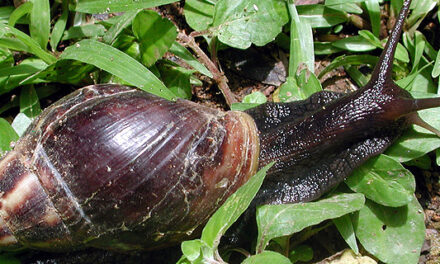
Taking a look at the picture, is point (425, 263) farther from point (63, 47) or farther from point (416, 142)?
point (63, 47)

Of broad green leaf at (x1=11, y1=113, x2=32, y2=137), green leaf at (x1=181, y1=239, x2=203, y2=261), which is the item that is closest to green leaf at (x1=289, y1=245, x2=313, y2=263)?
green leaf at (x1=181, y1=239, x2=203, y2=261)

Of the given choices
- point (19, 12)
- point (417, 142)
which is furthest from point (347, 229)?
point (19, 12)

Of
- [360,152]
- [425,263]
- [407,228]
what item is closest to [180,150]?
[360,152]

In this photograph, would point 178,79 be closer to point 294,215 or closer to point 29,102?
point 29,102

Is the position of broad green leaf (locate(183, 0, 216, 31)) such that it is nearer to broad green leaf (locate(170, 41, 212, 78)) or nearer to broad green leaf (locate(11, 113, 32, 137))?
broad green leaf (locate(170, 41, 212, 78))

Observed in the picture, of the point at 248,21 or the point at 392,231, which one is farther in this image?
the point at 248,21

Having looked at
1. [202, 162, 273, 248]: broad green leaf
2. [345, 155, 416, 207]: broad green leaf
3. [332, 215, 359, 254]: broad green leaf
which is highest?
[202, 162, 273, 248]: broad green leaf
